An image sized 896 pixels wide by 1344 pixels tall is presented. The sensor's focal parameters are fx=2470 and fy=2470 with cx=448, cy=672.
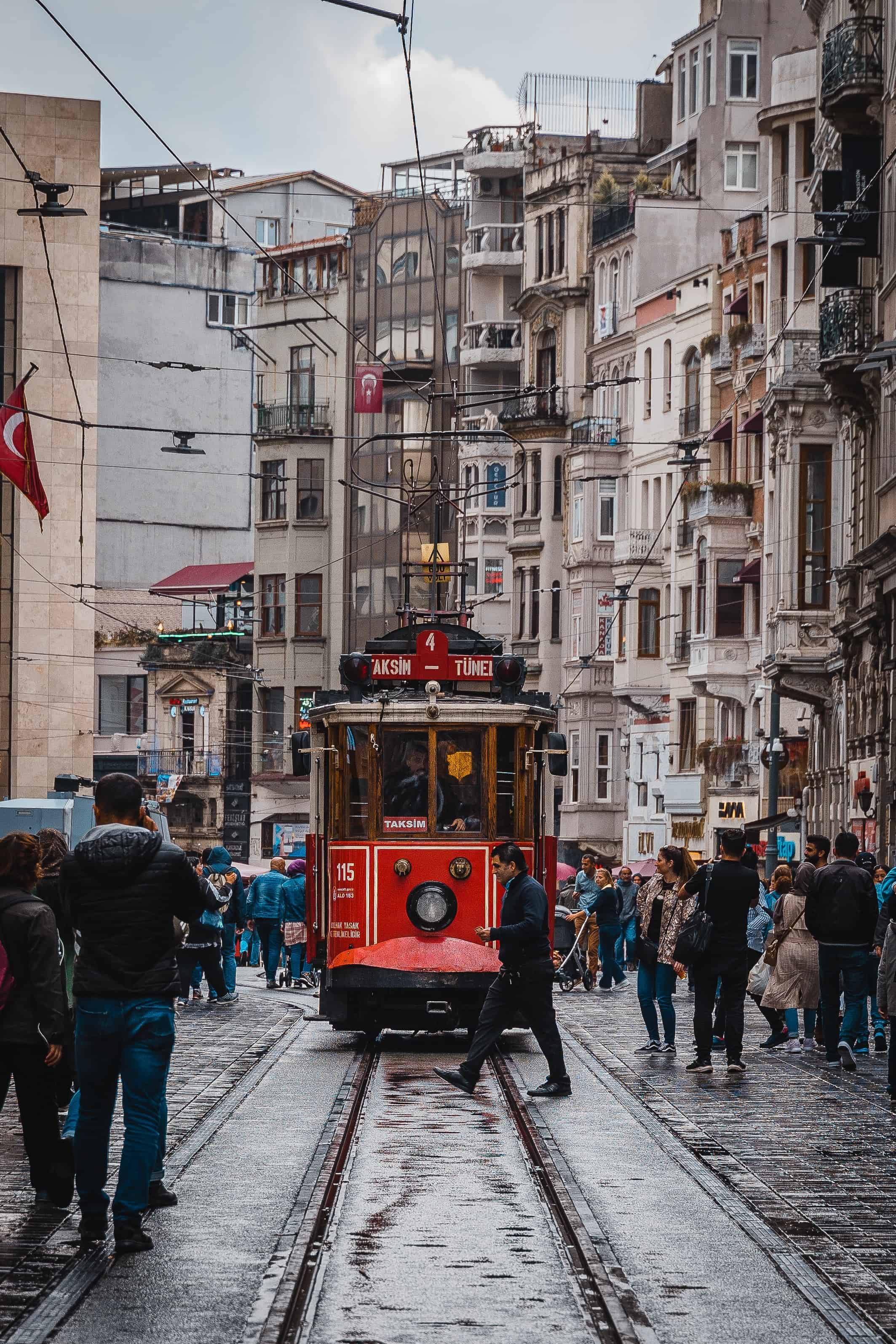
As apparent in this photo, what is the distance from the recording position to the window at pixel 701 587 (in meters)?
57.8

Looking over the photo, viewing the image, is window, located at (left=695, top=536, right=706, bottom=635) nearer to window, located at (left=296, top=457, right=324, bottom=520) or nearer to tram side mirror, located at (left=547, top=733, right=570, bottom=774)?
window, located at (left=296, top=457, right=324, bottom=520)

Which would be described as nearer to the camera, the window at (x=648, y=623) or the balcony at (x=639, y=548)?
the window at (x=648, y=623)

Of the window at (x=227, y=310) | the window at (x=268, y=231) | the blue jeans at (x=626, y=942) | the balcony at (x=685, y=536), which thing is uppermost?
the window at (x=268, y=231)

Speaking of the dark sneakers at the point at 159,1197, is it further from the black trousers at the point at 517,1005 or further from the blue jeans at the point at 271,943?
the blue jeans at the point at 271,943

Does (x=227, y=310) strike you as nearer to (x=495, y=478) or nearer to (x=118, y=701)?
(x=118, y=701)

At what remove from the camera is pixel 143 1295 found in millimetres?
8375

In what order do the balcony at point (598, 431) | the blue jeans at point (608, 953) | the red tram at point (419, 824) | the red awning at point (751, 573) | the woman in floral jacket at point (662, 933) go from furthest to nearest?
the balcony at point (598, 431) → the red awning at point (751, 573) → the blue jeans at point (608, 953) → the red tram at point (419, 824) → the woman in floral jacket at point (662, 933)

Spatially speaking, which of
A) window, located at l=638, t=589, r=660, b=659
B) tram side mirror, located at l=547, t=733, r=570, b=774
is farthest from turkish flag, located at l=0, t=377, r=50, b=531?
tram side mirror, located at l=547, t=733, r=570, b=774

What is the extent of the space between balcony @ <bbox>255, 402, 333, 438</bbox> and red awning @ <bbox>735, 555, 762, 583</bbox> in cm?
3132

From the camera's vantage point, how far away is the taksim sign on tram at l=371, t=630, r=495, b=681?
20.7 m

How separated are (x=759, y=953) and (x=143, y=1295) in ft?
43.1

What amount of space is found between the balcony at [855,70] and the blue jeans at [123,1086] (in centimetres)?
2954

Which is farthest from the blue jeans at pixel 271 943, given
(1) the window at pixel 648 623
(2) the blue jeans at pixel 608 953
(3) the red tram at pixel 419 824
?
(1) the window at pixel 648 623

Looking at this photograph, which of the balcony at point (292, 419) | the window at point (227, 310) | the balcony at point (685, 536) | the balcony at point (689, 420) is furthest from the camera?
the window at point (227, 310)
